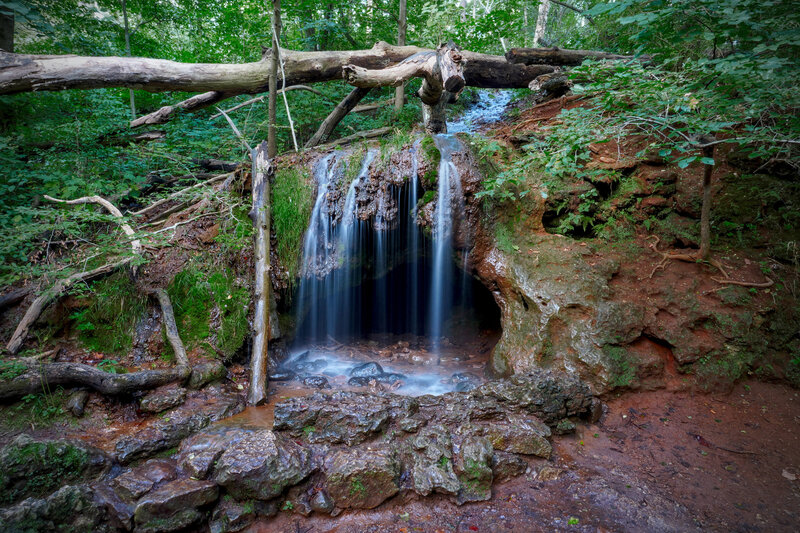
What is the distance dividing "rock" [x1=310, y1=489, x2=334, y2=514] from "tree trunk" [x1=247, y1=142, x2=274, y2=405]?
4.84 ft

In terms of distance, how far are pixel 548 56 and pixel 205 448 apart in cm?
944

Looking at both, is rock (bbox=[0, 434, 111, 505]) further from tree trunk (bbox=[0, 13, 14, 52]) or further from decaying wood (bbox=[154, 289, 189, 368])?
tree trunk (bbox=[0, 13, 14, 52])

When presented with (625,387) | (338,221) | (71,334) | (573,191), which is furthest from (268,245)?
(625,387)

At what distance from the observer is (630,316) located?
4.14 meters

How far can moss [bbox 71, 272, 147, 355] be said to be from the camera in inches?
170

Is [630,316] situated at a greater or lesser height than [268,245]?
lesser

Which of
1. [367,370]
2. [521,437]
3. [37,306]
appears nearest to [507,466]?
[521,437]

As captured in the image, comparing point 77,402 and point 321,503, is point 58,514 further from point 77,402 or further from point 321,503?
point 321,503

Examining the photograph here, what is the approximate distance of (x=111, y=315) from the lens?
4.44m

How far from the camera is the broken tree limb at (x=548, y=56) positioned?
303 inches

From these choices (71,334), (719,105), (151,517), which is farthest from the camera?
(71,334)

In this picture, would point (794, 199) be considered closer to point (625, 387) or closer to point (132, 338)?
point (625, 387)

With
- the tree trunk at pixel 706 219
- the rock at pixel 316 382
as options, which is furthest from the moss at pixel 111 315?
the tree trunk at pixel 706 219

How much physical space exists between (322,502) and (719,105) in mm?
4913
